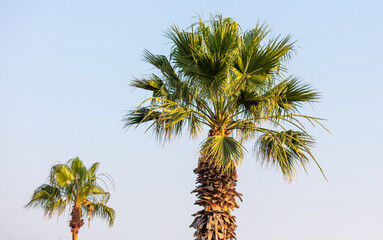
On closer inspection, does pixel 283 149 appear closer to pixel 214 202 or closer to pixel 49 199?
pixel 214 202

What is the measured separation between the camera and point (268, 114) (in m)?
10.4

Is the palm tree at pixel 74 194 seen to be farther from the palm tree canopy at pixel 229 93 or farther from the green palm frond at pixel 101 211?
the palm tree canopy at pixel 229 93

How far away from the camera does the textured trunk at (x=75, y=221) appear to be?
1686 centimetres

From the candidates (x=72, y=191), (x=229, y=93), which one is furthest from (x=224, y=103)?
(x=72, y=191)

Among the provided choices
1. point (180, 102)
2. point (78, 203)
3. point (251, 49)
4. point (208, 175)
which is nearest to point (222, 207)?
point (208, 175)

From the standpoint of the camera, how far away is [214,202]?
9906 millimetres

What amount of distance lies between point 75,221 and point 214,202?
28.2 feet

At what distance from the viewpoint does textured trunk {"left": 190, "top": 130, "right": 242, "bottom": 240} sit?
9882 millimetres

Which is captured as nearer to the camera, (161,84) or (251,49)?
(251,49)

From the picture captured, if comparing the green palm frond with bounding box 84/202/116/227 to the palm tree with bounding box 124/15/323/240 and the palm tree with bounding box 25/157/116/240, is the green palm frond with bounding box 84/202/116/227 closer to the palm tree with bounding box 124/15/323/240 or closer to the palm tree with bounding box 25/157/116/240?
the palm tree with bounding box 25/157/116/240

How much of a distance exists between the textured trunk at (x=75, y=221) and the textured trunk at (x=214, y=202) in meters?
8.03

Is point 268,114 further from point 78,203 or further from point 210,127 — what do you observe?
point 78,203

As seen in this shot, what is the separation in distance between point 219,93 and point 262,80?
38.2 inches

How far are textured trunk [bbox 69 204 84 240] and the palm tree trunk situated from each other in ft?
26.2
